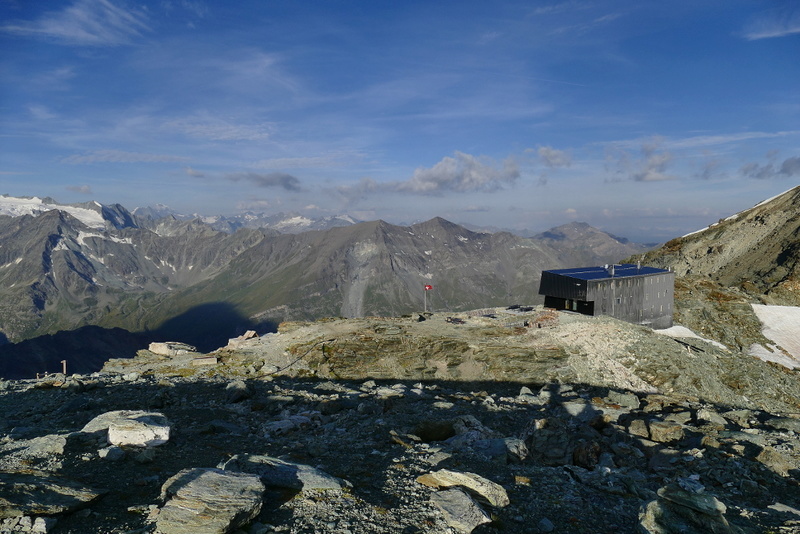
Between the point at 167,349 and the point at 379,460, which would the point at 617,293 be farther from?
the point at 167,349

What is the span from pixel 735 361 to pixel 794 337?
23389 mm

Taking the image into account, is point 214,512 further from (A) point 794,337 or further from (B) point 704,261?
(B) point 704,261

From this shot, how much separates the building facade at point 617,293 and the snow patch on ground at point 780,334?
929 cm

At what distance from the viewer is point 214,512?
22.6 feet

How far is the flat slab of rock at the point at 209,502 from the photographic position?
21.8 ft

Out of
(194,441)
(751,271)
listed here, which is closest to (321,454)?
(194,441)

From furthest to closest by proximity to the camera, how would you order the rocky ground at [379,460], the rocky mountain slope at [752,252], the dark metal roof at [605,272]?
the rocky mountain slope at [752,252], the dark metal roof at [605,272], the rocky ground at [379,460]

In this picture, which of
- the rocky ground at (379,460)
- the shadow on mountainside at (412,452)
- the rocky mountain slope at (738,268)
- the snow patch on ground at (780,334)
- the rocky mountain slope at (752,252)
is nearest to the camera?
the rocky ground at (379,460)

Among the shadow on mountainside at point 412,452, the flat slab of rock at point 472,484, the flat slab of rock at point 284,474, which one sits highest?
the flat slab of rock at point 284,474

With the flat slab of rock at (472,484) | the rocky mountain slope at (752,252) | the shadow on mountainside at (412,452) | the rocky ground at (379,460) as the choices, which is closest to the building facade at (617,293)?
the rocky ground at (379,460)

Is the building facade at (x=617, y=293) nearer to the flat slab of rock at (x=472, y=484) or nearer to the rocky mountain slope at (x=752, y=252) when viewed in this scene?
the rocky mountain slope at (x=752, y=252)

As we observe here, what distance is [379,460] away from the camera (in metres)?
11.6

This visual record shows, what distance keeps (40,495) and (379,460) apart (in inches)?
284

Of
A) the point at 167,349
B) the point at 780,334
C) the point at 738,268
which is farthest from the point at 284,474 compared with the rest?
the point at 738,268
